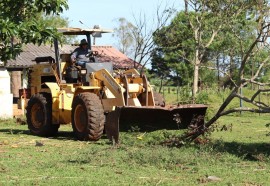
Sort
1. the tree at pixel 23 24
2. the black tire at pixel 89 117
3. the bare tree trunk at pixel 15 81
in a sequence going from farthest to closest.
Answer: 1. the bare tree trunk at pixel 15 81
2. the black tire at pixel 89 117
3. the tree at pixel 23 24

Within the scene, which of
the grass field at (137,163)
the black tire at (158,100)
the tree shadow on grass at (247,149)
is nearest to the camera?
the grass field at (137,163)

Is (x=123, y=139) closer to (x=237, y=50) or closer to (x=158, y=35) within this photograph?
(x=237, y=50)

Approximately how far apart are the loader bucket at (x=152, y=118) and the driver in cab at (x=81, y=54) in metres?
2.76

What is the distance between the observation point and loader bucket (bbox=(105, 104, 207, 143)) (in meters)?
12.6

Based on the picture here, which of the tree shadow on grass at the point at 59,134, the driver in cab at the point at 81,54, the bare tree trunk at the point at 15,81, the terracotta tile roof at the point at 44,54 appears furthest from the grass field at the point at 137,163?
the bare tree trunk at the point at 15,81

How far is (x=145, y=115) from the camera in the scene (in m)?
13.0

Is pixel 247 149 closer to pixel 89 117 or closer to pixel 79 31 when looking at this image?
pixel 89 117

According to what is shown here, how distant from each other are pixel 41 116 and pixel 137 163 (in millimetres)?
6401

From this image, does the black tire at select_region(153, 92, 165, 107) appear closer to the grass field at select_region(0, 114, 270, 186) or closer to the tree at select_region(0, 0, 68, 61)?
the grass field at select_region(0, 114, 270, 186)

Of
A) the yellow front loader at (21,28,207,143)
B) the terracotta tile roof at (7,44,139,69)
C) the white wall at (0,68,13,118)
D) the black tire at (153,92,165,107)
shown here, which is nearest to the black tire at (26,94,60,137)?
the yellow front loader at (21,28,207,143)

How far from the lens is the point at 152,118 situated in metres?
13.0

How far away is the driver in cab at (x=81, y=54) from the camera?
49.4 ft

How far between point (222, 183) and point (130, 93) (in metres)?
6.52

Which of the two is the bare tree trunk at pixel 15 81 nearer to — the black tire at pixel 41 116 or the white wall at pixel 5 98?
the white wall at pixel 5 98
